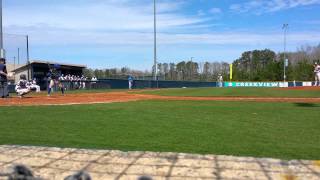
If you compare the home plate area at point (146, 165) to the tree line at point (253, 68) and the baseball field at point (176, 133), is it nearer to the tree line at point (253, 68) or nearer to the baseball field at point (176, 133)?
the baseball field at point (176, 133)

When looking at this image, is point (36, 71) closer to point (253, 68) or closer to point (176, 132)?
point (176, 132)

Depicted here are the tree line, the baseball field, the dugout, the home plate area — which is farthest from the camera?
the tree line

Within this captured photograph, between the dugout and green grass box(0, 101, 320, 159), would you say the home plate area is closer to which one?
green grass box(0, 101, 320, 159)

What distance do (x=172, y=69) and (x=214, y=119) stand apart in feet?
298

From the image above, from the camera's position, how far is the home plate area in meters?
5.44

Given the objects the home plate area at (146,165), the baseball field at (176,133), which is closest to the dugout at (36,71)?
the baseball field at (176,133)

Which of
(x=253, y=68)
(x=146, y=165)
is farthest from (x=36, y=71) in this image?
(x=253, y=68)

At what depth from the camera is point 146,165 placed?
5.89 meters

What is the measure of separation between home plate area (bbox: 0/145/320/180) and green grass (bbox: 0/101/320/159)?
0.60 m

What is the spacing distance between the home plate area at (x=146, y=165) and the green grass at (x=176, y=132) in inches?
23.7

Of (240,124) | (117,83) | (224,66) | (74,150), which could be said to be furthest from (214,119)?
(224,66)

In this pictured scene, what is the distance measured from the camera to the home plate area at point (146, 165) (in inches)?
214

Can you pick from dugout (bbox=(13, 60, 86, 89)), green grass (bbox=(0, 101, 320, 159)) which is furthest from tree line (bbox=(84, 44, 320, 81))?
green grass (bbox=(0, 101, 320, 159))

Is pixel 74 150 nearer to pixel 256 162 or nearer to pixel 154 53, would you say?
pixel 256 162
